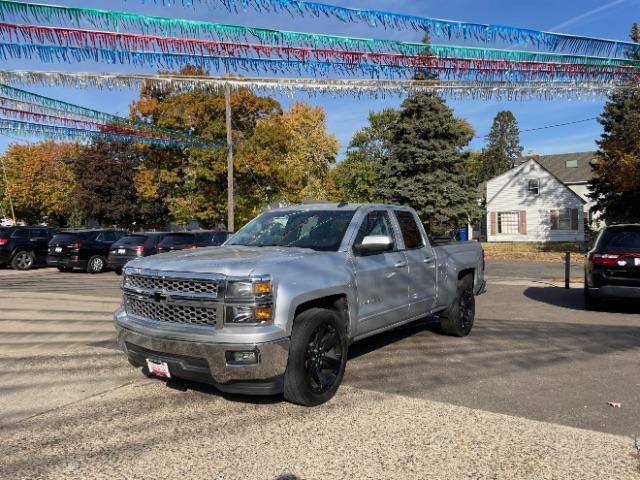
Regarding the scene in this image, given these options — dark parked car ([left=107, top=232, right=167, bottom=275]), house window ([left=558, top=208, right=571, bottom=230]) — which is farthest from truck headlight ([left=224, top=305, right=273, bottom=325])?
house window ([left=558, top=208, right=571, bottom=230])

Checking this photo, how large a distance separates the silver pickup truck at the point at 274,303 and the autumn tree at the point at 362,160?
155 feet

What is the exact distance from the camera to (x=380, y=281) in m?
5.69

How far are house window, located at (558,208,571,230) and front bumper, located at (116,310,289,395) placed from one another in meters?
40.5

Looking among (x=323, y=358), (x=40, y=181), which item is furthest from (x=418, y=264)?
(x=40, y=181)

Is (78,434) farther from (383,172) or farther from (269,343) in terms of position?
(383,172)

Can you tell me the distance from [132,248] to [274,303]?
1524cm

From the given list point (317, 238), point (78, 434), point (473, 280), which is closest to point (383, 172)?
point (473, 280)

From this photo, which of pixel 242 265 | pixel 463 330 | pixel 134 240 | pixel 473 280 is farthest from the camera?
pixel 134 240

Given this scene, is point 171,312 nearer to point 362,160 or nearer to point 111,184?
point 111,184

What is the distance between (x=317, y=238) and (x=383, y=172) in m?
26.3

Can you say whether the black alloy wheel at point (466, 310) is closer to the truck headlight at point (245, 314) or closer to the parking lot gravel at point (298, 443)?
the parking lot gravel at point (298, 443)

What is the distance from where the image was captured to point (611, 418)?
4.46m

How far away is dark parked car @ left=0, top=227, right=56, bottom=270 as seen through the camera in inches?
805

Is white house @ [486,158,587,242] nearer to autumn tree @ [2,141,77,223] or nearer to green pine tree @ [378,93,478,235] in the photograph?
green pine tree @ [378,93,478,235]
